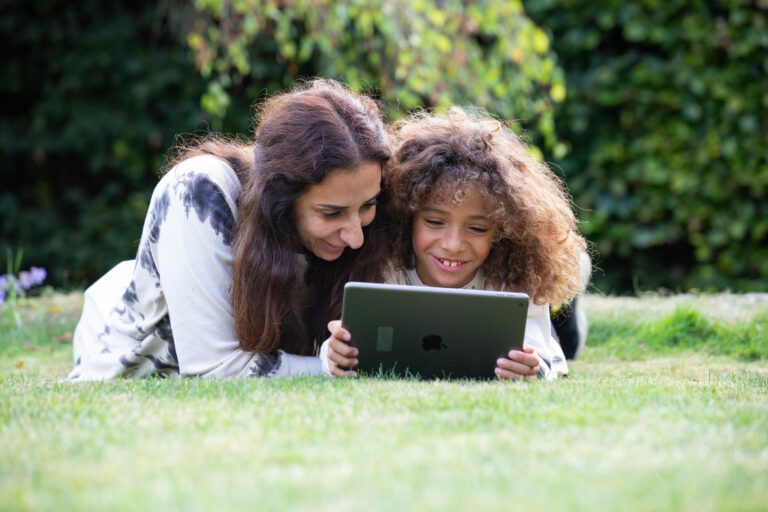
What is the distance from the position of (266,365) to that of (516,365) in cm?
90

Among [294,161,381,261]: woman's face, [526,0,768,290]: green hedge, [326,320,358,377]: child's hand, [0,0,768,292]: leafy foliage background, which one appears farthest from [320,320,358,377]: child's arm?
[526,0,768,290]: green hedge

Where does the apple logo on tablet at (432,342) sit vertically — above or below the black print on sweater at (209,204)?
below

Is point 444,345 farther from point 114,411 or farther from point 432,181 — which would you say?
point 114,411

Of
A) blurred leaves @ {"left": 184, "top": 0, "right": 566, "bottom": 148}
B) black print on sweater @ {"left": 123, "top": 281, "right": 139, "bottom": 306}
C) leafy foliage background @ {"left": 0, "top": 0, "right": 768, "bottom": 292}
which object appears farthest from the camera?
leafy foliage background @ {"left": 0, "top": 0, "right": 768, "bottom": 292}

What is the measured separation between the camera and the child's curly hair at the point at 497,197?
3988 millimetres

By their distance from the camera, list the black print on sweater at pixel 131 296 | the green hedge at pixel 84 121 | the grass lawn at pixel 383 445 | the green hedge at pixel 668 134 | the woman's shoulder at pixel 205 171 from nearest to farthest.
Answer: the grass lawn at pixel 383 445, the woman's shoulder at pixel 205 171, the black print on sweater at pixel 131 296, the green hedge at pixel 668 134, the green hedge at pixel 84 121

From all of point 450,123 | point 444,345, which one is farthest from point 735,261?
point 444,345

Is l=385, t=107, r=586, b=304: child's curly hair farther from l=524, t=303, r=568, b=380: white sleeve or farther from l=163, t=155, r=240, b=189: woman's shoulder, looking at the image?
l=163, t=155, r=240, b=189: woman's shoulder

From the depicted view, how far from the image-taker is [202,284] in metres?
3.67

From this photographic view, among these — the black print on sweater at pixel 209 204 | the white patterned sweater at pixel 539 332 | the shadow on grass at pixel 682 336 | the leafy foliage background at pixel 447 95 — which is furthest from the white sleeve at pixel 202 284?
the leafy foliage background at pixel 447 95

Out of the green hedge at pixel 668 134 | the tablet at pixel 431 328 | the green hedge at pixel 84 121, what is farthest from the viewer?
the green hedge at pixel 84 121

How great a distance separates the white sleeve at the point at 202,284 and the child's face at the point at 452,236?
65cm

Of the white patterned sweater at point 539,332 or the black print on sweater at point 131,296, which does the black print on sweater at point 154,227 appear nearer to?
the black print on sweater at point 131,296

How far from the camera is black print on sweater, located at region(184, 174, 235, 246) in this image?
372 cm
